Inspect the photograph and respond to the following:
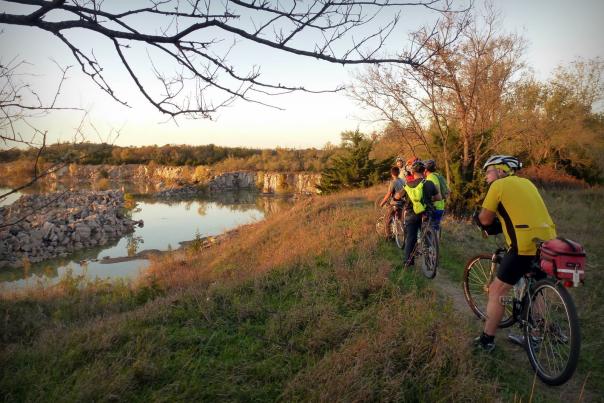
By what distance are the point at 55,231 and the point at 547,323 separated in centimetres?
2002

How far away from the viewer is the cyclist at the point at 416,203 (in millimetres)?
6480

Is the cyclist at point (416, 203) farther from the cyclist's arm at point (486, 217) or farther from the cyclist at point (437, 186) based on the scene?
the cyclist's arm at point (486, 217)

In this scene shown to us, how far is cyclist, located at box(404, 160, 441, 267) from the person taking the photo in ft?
21.3

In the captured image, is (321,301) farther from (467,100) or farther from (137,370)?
(467,100)

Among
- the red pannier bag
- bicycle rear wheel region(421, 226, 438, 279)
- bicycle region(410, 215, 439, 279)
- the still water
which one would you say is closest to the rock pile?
the still water

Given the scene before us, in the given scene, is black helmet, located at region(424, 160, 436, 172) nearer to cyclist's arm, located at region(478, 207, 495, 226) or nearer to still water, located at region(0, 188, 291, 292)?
cyclist's arm, located at region(478, 207, 495, 226)

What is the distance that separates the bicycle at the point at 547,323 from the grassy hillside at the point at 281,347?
29 cm

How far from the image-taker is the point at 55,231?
56.9ft

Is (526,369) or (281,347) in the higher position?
(281,347)

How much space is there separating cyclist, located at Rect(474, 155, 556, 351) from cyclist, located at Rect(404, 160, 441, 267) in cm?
231

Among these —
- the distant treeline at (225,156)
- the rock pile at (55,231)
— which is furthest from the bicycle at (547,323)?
the distant treeline at (225,156)

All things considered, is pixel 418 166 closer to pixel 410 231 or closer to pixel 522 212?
pixel 410 231

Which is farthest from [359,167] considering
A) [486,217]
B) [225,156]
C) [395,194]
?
[225,156]

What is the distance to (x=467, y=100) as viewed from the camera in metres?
14.0
